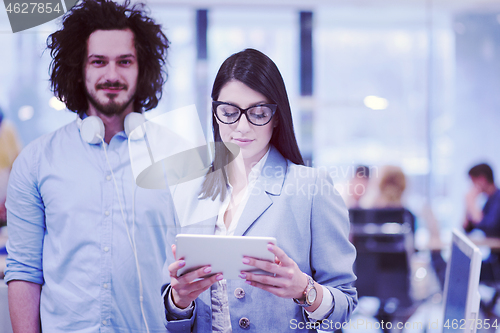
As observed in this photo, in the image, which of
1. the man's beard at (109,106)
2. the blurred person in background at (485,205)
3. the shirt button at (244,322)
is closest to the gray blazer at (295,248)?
the shirt button at (244,322)

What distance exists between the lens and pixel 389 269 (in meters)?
3.05

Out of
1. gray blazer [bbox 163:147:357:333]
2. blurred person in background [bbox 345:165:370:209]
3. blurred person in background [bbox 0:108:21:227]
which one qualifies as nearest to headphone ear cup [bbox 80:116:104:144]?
blurred person in background [bbox 0:108:21:227]

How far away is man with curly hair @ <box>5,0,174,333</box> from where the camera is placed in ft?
5.08

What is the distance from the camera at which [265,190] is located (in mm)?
1389

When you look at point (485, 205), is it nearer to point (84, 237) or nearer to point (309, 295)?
point (309, 295)

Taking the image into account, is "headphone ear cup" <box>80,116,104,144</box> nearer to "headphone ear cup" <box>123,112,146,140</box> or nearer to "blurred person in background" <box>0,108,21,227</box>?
"headphone ear cup" <box>123,112,146,140</box>

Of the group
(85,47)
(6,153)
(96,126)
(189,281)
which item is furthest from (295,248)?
(6,153)

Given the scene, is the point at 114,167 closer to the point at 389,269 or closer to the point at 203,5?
the point at 203,5

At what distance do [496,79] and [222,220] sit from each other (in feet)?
14.2

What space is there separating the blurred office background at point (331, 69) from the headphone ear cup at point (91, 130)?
0.29 meters

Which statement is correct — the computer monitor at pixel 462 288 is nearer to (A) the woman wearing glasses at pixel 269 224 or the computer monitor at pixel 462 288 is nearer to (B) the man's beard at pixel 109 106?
(A) the woman wearing glasses at pixel 269 224

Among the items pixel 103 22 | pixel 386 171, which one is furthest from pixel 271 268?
pixel 386 171

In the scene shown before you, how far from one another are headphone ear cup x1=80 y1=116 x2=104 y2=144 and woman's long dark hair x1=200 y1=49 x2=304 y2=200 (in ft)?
1.57

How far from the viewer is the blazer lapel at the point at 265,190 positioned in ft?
4.42
